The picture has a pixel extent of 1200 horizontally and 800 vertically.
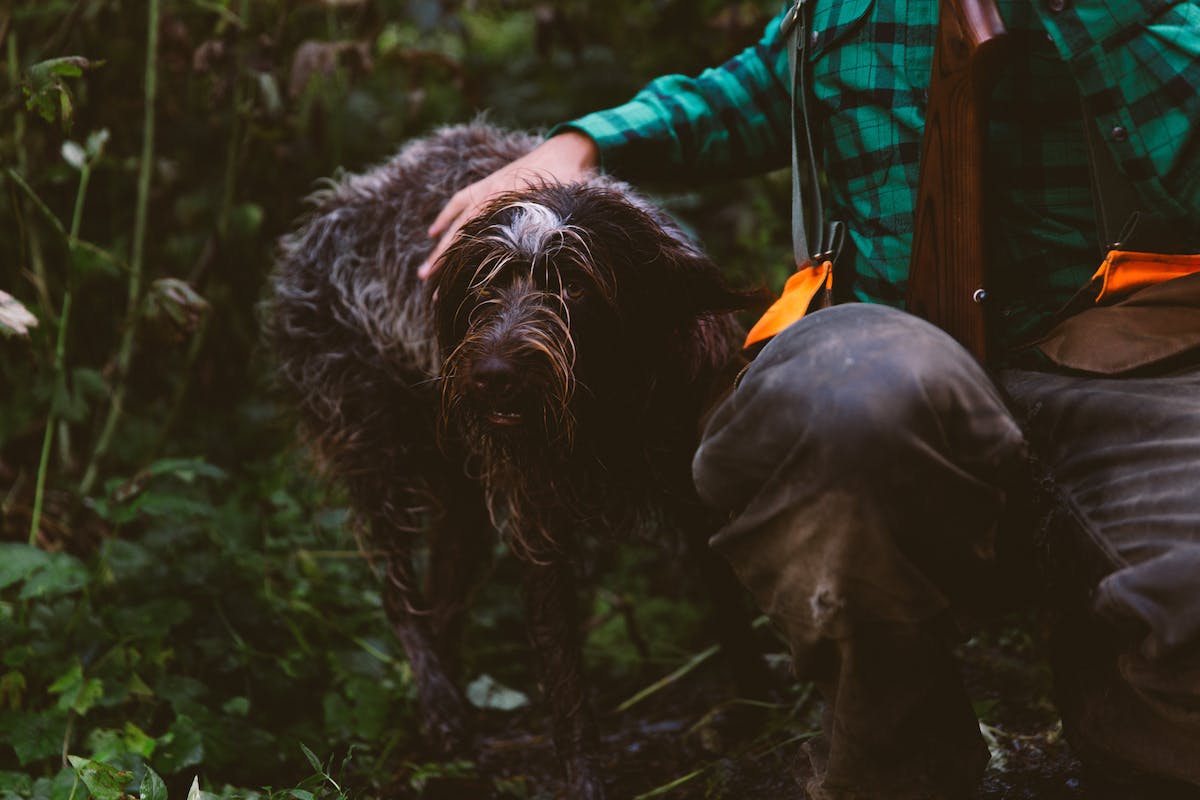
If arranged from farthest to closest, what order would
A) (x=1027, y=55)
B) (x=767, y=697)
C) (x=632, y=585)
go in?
(x=632, y=585) < (x=767, y=697) < (x=1027, y=55)

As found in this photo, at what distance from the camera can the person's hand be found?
2.67 m

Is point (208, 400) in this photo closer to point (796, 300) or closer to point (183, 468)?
point (183, 468)

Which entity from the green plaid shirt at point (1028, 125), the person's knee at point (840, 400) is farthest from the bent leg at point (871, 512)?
the green plaid shirt at point (1028, 125)

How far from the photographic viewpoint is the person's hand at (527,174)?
8.77ft

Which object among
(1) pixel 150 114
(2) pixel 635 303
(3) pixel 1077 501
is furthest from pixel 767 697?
(1) pixel 150 114

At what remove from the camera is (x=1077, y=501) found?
184cm

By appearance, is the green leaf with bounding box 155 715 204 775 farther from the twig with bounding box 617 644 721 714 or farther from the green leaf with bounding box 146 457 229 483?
the twig with bounding box 617 644 721 714

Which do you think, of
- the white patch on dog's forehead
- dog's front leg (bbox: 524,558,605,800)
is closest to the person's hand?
the white patch on dog's forehead

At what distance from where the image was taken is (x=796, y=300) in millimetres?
2234

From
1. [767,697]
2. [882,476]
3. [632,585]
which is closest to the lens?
[882,476]

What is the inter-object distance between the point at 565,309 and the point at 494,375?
23 centimetres

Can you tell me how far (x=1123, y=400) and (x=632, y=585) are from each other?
2.52 metres

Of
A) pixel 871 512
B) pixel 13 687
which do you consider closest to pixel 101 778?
pixel 13 687

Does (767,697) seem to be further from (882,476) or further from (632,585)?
(882,476)
